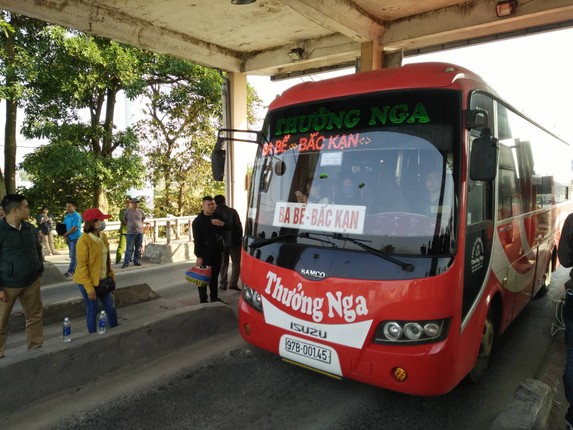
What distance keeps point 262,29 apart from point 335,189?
7.58m

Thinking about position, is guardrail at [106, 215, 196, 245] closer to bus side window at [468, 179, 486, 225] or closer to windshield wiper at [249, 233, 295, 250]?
windshield wiper at [249, 233, 295, 250]

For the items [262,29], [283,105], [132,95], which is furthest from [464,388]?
[132,95]

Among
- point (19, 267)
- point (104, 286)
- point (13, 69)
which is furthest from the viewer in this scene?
point (13, 69)

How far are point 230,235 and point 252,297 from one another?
11.5ft

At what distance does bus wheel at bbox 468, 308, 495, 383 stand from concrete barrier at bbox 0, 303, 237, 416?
10.4 feet

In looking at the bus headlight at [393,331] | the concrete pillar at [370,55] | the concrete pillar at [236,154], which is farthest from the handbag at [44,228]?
the bus headlight at [393,331]

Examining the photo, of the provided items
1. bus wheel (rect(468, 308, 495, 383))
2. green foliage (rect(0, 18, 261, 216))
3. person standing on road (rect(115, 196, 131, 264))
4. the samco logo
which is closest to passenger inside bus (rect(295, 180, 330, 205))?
the samco logo

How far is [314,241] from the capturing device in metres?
3.69

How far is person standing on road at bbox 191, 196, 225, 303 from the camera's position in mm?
6539

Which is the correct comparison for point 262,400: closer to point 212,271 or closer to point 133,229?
point 212,271

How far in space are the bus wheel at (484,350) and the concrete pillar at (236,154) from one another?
8917 millimetres

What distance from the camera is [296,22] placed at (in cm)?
952

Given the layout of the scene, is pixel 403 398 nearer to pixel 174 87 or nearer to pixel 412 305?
pixel 412 305

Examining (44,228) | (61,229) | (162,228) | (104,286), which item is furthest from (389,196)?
(162,228)
